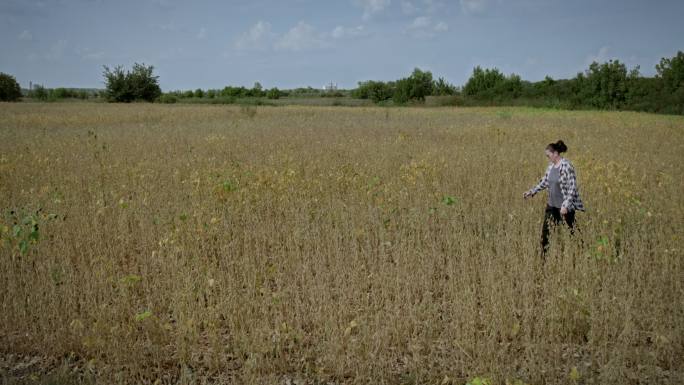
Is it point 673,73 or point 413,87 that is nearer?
point 673,73

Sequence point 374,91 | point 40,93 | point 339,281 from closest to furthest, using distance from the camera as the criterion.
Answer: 1. point 339,281
2. point 40,93
3. point 374,91

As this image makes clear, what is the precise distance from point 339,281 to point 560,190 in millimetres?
3103

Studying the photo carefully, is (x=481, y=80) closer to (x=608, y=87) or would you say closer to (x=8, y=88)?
(x=608, y=87)

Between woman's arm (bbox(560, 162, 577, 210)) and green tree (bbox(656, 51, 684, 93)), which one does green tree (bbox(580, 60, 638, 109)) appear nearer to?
green tree (bbox(656, 51, 684, 93))

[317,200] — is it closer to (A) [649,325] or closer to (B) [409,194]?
(B) [409,194]

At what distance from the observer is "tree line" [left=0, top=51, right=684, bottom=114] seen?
4856 centimetres

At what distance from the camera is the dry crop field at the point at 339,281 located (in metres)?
4.67

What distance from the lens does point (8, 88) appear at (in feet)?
202

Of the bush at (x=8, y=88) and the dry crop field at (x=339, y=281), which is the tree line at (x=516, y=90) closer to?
the bush at (x=8, y=88)

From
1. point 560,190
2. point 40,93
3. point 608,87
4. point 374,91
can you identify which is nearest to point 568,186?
point 560,190

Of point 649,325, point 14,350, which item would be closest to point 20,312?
point 14,350

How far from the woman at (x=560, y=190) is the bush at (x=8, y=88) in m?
67.6

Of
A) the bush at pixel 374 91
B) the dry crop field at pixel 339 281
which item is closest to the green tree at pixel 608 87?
the bush at pixel 374 91

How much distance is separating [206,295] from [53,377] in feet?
6.14
